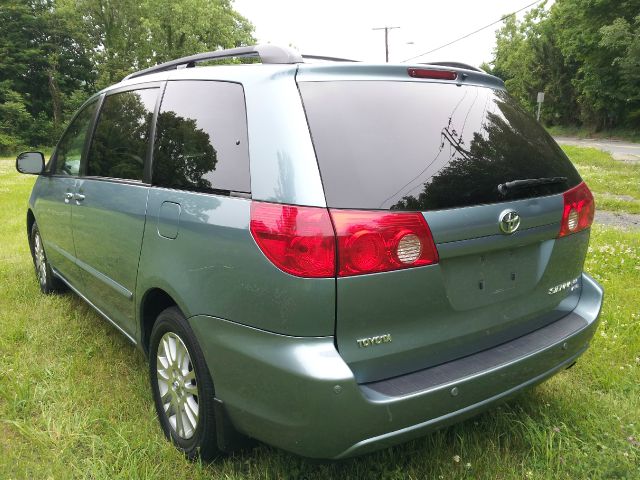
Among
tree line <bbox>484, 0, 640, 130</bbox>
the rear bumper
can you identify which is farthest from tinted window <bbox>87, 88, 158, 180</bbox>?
tree line <bbox>484, 0, 640, 130</bbox>

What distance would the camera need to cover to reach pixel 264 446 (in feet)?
7.89

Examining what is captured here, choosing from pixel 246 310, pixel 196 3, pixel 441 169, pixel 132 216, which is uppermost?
pixel 196 3

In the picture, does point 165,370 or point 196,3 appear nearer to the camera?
point 165,370

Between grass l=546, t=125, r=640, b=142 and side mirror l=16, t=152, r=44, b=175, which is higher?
side mirror l=16, t=152, r=44, b=175

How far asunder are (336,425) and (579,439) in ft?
4.54

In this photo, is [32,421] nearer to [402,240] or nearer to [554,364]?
[402,240]

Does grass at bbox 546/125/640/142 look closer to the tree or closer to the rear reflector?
the rear reflector

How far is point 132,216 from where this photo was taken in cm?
267

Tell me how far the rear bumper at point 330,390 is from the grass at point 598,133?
35059 millimetres

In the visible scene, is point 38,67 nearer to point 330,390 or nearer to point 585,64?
point 585,64

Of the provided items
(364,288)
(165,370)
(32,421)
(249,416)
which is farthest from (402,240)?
(32,421)

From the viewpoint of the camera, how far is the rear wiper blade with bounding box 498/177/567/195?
210cm

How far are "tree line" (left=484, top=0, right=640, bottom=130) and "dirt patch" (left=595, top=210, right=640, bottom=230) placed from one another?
2048 centimetres

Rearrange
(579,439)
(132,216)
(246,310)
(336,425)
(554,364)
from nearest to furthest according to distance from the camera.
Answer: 1. (336,425)
2. (246,310)
3. (554,364)
4. (579,439)
5. (132,216)
